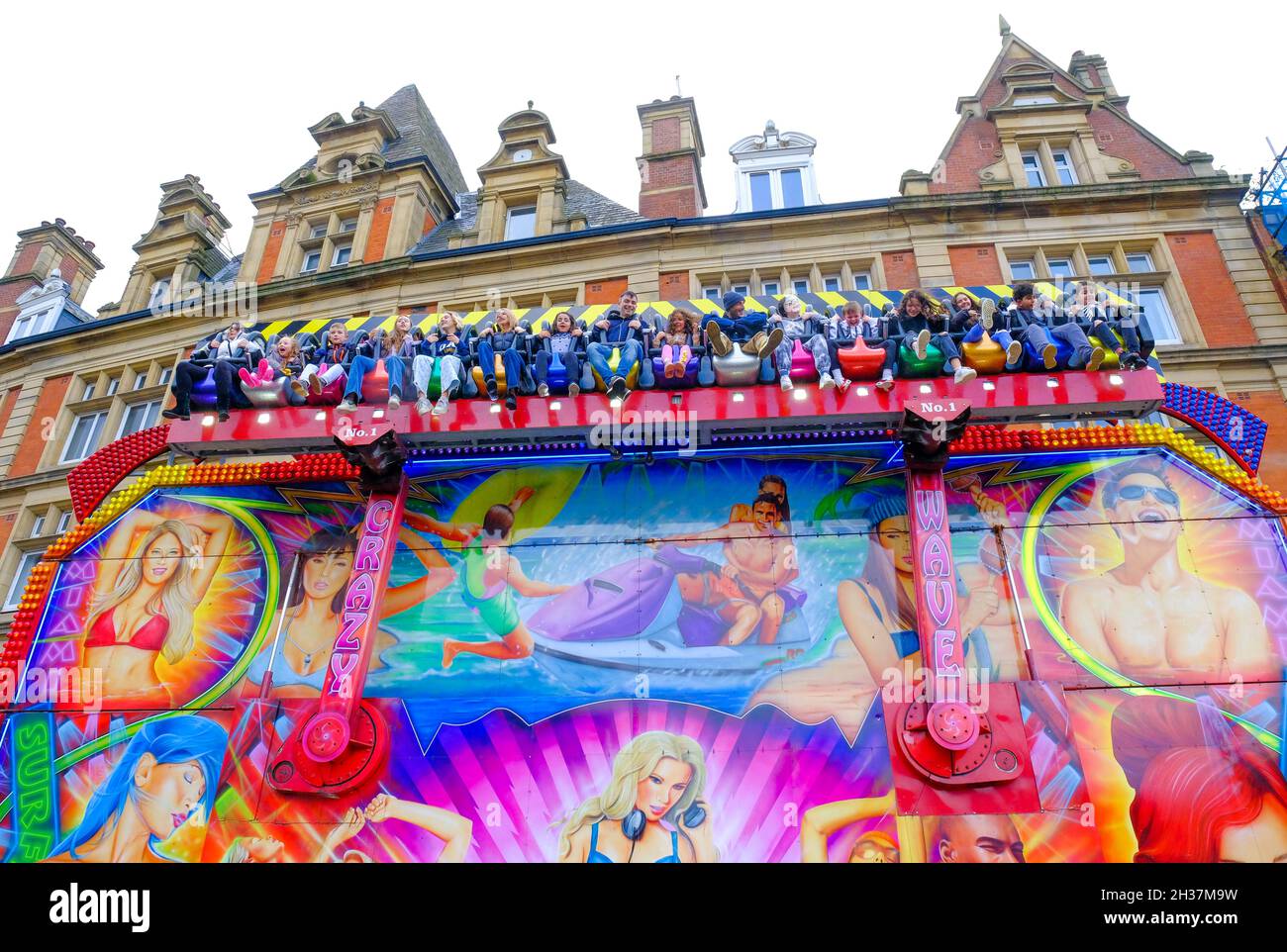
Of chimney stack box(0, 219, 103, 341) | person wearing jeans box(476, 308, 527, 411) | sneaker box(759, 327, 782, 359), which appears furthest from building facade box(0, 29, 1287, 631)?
sneaker box(759, 327, 782, 359)

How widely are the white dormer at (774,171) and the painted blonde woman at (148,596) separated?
48.4ft

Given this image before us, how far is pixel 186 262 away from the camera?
25859 mm

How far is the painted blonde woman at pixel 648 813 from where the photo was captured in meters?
11.5

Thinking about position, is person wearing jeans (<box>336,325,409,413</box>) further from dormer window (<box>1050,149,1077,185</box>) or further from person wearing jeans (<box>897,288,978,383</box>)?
dormer window (<box>1050,149,1077,185</box>)

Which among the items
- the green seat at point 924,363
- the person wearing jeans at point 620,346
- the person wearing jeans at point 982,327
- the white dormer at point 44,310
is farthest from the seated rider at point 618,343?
the white dormer at point 44,310

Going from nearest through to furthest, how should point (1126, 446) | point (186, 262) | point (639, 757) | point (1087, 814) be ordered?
point (1087, 814)
point (639, 757)
point (1126, 446)
point (186, 262)

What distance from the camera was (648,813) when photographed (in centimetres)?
1177

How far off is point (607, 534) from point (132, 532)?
8.67 metres

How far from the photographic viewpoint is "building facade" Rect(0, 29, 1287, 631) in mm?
18250

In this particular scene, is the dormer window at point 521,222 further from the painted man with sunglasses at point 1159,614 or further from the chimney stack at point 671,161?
the painted man with sunglasses at point 1159,614

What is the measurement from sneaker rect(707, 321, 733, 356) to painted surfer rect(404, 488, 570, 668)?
4.05m

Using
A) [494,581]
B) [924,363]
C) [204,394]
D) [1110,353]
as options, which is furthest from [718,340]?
[204,394]

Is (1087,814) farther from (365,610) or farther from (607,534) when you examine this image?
(365,610)
